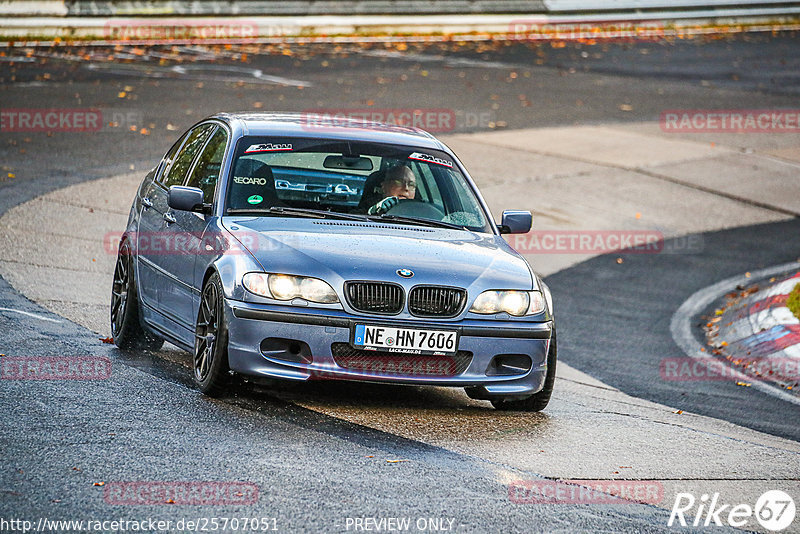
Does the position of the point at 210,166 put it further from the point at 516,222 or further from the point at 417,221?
the point at 516,222

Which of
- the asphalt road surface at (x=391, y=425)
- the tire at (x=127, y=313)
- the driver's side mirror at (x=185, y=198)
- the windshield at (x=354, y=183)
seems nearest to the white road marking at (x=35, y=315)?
→ the asphalt road surface at (x=391, y=425)

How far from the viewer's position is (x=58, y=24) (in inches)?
1031

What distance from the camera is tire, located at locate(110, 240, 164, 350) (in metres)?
8.52

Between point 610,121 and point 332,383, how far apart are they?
49.6 feet

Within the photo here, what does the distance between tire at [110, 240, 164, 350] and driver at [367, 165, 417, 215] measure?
1717mm

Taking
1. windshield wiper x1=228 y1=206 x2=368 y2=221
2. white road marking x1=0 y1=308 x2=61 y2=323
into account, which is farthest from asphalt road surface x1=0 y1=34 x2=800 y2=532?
windshield wiper x1=228 y1=206 x2=368 y2=221

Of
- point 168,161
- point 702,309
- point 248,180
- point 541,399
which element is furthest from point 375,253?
point 702,309

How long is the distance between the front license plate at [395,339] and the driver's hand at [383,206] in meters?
1.25

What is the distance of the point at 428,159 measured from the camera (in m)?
8.39

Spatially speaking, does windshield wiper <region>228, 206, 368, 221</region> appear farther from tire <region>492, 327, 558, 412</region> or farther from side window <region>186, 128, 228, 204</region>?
tire <region>492, 327, 558, 412</region>

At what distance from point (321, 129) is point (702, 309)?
5694 mm

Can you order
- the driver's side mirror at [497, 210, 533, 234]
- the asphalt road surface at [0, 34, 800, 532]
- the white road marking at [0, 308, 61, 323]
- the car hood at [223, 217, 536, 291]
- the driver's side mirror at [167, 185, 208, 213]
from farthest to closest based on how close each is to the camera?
the white road marking at [0, 308, 61, 323], the driver's side mirror at [497, 210, 533, 234], the driver's side mirror at [167, 185, 208, 213], the car hood at [223, 217, 536, 291], the asphalt road surface at [0, 34, 800, 532]

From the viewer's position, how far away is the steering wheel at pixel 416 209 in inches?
313

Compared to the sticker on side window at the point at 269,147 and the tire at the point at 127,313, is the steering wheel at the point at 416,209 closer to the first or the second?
the sticker on side window at the point at 269,147
